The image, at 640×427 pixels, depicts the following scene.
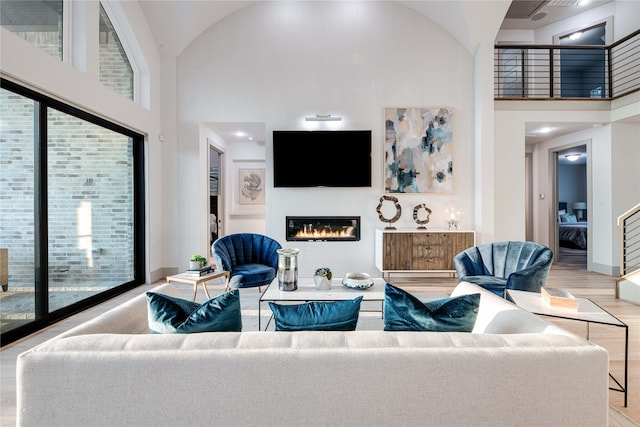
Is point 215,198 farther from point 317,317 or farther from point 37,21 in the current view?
point 317,317

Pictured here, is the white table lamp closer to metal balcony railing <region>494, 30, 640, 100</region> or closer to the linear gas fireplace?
metal balcony railing <region>494, 30, 640, 100</region>

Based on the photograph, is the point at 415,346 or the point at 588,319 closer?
the point at 415,346

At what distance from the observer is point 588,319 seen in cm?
198

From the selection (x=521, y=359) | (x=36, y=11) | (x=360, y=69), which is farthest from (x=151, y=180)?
(x=521, y=359)

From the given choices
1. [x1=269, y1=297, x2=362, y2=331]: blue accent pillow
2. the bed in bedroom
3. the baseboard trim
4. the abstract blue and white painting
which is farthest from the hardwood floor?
the bed in bedroom

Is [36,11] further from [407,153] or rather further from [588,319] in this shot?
[588,319]

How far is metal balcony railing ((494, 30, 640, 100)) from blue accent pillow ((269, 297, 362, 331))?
17.7ft

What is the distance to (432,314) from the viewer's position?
1.42 metres

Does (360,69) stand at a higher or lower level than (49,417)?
higher

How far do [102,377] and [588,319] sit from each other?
8.13 feet

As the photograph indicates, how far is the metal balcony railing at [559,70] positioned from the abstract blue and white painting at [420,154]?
45.4 inches

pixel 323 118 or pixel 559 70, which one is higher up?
pixel 559 70

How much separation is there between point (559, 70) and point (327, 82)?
4497mm

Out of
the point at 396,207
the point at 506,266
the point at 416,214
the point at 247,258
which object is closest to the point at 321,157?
the point at 396,207
